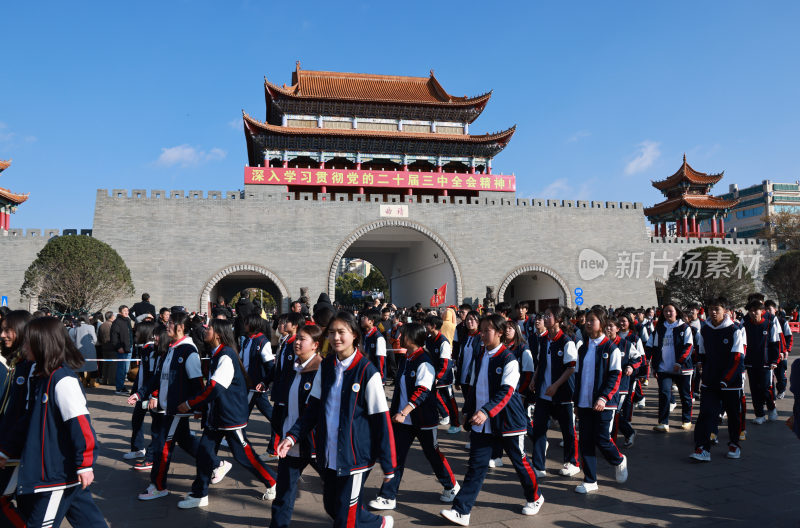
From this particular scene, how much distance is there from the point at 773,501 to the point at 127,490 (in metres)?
5.00

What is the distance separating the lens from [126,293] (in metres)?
18.8

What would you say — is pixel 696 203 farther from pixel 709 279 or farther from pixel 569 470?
pixel 569 470

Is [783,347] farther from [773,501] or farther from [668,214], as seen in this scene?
[668,214]

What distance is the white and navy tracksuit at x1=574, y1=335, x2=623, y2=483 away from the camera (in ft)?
13.6

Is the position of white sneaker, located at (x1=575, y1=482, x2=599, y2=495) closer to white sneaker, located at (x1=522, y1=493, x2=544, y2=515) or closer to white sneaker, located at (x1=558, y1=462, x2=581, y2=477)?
white sneaker, located at (x1=558, y1=462, x2=581, y2=477)

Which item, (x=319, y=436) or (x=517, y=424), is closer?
(x=319, y=436)

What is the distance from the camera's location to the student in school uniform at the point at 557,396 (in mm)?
4574

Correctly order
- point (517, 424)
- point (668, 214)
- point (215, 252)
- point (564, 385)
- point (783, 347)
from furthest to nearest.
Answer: point (668, 214), point (215, 252), point (783, 347), point (564, 385), point (517, 424)

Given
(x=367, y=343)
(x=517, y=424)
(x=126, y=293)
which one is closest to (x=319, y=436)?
(x=517, y=424)

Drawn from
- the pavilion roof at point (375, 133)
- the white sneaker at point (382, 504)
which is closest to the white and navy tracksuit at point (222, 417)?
the white sneaker at point (382, 504)

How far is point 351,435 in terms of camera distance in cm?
273

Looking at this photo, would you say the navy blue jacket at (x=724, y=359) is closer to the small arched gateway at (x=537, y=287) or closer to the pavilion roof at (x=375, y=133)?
the small arched gateway at (x=537, y=287)

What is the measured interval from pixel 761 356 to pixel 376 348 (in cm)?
481

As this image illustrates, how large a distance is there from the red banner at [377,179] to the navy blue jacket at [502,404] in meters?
20.7
